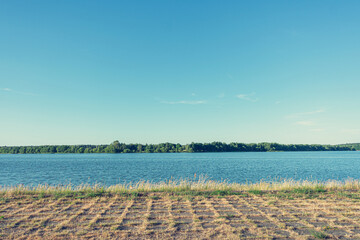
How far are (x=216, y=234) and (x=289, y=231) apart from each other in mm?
2213

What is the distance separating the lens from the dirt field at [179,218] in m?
6.44

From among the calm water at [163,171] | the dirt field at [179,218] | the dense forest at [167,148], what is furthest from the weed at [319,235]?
the dense forest at [167,148]

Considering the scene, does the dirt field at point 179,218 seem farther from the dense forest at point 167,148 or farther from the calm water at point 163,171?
the dense forest at point 167,148

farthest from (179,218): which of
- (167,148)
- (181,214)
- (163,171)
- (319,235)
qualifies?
(167,148)

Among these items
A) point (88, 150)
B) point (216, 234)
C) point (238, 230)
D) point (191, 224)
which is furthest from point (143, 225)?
point (88, 150)

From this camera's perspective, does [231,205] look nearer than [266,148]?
Yes

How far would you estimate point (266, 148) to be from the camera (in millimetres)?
160000

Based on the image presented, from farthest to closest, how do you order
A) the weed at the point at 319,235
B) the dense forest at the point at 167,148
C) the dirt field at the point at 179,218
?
the dense forest at the point at 167,148, the dirt field at the point at 179,218, the weed at the point at 319,235

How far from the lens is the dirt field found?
6438mm

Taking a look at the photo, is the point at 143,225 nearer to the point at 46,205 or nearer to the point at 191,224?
the point at 191,224

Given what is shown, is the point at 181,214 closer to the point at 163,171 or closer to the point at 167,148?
the point at 163,171

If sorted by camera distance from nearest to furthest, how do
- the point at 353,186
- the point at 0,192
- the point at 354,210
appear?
the point at 354,210 < the point at 0,192 < the point at 353,186

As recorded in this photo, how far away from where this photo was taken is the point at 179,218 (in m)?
7.85

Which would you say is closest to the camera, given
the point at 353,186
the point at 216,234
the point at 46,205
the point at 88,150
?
the point at 216,234
